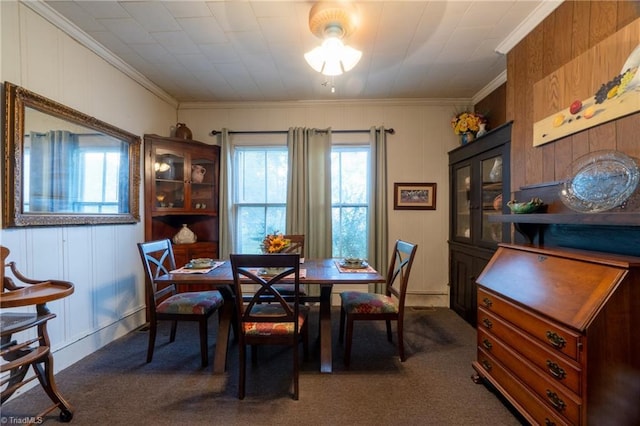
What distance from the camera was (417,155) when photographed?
3.62m

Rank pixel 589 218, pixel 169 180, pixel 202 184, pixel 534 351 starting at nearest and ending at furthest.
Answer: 1. pixel 589 218
2. pixel 534 351
3. pixel 169 180
4. pixel 202 184

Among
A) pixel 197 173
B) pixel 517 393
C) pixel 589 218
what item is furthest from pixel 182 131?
pixel 517 393

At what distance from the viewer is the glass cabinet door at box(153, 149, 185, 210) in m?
3.18

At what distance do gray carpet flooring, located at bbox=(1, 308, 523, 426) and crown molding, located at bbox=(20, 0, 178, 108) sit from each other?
258 cm

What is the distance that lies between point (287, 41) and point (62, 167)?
2.02 metres

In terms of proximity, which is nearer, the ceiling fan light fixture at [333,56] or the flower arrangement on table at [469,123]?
the ceiling fan light fixture at [333,56]

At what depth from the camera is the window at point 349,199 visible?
369cm

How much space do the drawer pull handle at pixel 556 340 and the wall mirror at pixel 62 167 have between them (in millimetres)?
3094

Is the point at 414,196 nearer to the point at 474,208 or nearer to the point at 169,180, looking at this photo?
the point at 474,208

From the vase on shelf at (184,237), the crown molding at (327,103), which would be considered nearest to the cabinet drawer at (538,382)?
the crown molding at (327,103)

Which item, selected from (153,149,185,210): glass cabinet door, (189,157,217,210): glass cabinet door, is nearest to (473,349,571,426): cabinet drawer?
(189,157,217,210): glass cabinet door

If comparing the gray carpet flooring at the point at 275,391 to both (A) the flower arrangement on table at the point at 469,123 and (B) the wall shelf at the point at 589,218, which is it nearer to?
(B) the wall shelf at the point at 589,218

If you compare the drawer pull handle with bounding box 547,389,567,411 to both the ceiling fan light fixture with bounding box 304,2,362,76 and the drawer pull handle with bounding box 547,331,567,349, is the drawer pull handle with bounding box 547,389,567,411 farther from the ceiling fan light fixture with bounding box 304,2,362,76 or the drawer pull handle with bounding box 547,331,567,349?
the ceiling fan light fixture with bounding box 304,2,362,76

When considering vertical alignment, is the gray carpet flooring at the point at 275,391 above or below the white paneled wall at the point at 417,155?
below
